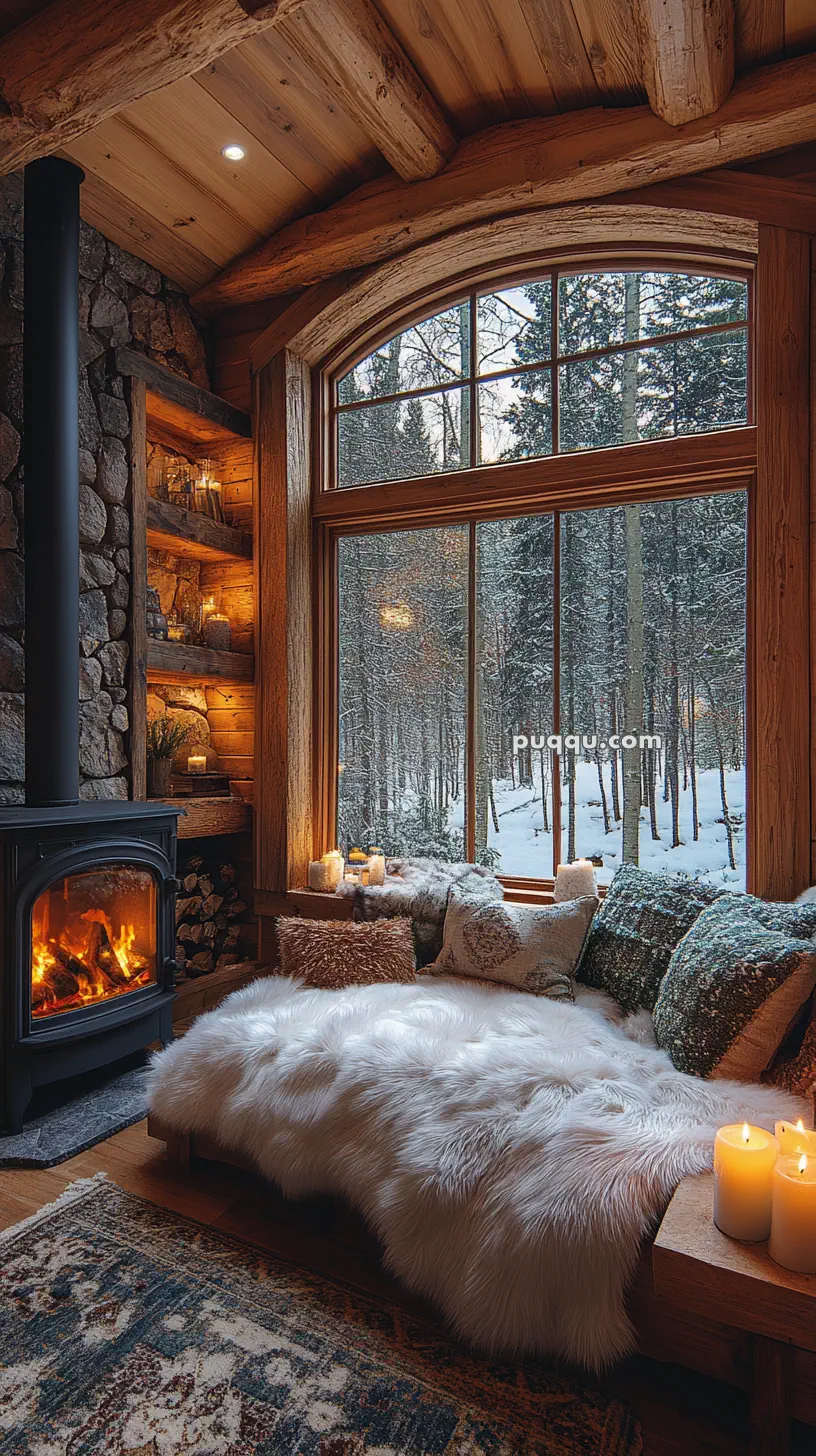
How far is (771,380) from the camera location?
283 cm

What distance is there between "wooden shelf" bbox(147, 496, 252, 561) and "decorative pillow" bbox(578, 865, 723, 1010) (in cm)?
227

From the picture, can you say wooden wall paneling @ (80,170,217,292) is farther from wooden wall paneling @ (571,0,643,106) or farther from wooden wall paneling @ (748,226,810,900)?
wooden wall paneling @ (748,226,810,900)

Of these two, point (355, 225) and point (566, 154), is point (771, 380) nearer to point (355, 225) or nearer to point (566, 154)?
point (566, 154)

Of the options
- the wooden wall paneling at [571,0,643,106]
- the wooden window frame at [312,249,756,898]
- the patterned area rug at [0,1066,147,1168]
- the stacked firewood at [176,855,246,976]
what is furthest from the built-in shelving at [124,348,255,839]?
the wooden wall paneling at [571,0,643,106]

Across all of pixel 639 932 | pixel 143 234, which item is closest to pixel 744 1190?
pixel 639 932

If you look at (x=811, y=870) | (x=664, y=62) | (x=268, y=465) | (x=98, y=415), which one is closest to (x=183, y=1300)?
(x=811, y=870)

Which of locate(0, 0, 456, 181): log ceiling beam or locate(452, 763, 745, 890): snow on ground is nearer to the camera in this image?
locate(0, 0, 456, 181): log ceiling beam

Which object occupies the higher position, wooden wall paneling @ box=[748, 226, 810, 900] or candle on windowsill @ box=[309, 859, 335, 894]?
wooden wall paneling @ box=[748, 226, 810, 900]

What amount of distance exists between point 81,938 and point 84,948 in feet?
0.13

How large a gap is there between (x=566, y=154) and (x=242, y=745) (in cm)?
271

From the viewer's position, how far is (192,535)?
11.7 feet

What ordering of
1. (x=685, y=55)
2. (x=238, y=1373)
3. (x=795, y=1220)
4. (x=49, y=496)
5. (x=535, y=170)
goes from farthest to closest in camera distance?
A: (x=535, y=170) → (x=49, y=496) → (x=685, y=55) → (x=238, y=1373) → (x=795, y=1220)

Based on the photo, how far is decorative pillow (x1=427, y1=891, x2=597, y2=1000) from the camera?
2.69m

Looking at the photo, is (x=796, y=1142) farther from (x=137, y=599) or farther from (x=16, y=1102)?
(x=137, y=599)
